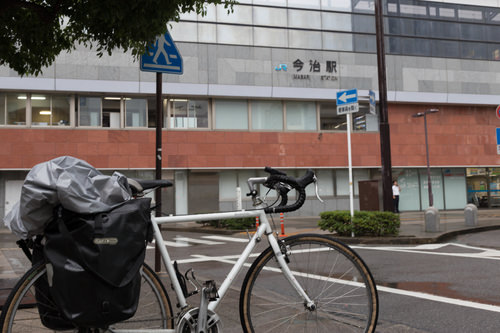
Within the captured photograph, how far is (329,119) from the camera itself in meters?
28.0

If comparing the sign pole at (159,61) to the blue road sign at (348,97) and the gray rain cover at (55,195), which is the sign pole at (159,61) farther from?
the blue road sign at (348,97)

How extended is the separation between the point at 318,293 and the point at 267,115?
2443cm

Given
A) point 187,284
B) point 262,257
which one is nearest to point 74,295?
point 187,284

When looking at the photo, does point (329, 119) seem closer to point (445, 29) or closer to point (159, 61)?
point (445, 29)

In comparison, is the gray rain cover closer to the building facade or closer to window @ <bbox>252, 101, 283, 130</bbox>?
the building facade

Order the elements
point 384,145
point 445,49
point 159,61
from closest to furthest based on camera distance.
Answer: point 159,61, point 384,145, point 445,49

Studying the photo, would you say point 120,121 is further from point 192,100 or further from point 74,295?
point 74,295

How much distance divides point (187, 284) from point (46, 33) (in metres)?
5.18

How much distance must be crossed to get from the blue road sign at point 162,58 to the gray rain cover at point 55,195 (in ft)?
14.5

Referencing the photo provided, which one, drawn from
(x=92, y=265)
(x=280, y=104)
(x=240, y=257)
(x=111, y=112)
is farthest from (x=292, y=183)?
(x=280, y=104)

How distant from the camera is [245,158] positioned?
2608 cm

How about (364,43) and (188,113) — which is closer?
(188,113)

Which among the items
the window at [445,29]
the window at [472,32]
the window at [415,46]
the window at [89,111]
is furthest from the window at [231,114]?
the window at [472,32]

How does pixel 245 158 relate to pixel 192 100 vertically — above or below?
below
